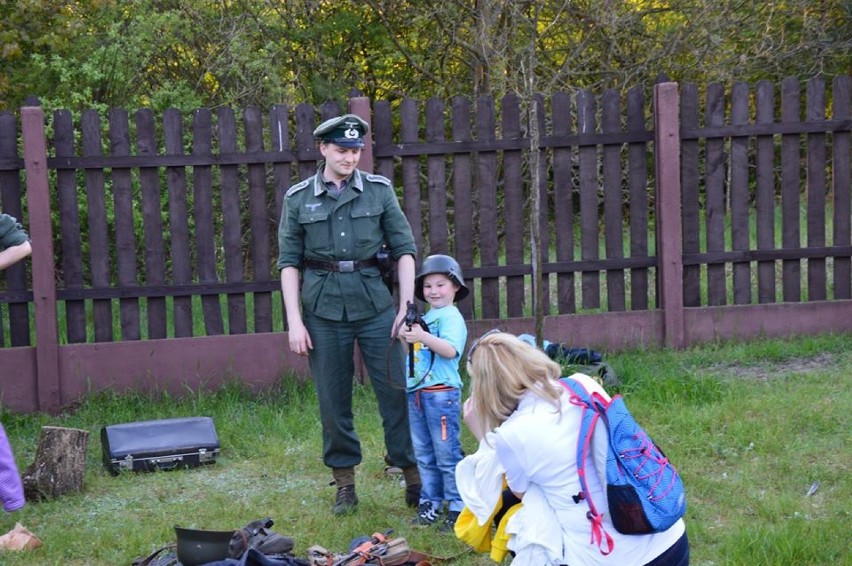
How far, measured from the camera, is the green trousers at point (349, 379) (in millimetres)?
5453

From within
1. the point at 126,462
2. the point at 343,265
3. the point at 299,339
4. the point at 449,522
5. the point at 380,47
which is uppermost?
the point at 380,47

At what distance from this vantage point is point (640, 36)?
13508 millimetres

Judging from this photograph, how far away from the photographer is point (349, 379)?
18.1ft

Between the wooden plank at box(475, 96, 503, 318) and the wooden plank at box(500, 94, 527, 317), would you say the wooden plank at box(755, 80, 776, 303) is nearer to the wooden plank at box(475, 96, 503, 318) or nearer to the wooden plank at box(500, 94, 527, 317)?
the wooden plank at box(500, 94, 527, 317)

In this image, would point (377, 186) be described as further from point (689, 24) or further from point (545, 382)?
point (689, 24)

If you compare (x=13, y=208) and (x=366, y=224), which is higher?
(x=13, y=208)

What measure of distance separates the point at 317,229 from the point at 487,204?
10.1 ft

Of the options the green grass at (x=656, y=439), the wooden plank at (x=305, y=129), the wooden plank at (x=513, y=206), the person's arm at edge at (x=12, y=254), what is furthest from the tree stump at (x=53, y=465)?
the wooden plank at (x=513, y=206)

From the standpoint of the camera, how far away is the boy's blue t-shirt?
5.25m

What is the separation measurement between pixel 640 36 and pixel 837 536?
31.9 feet

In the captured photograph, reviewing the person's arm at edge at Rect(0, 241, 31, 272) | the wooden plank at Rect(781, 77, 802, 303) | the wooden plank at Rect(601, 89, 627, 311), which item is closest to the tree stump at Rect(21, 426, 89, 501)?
the person's arm at edge at Rect(0, 241, 31, 272)

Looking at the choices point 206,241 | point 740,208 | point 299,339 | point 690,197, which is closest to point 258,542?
point 299,339

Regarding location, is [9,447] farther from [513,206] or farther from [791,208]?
[791,208]

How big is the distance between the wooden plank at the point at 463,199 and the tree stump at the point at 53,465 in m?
3.25
